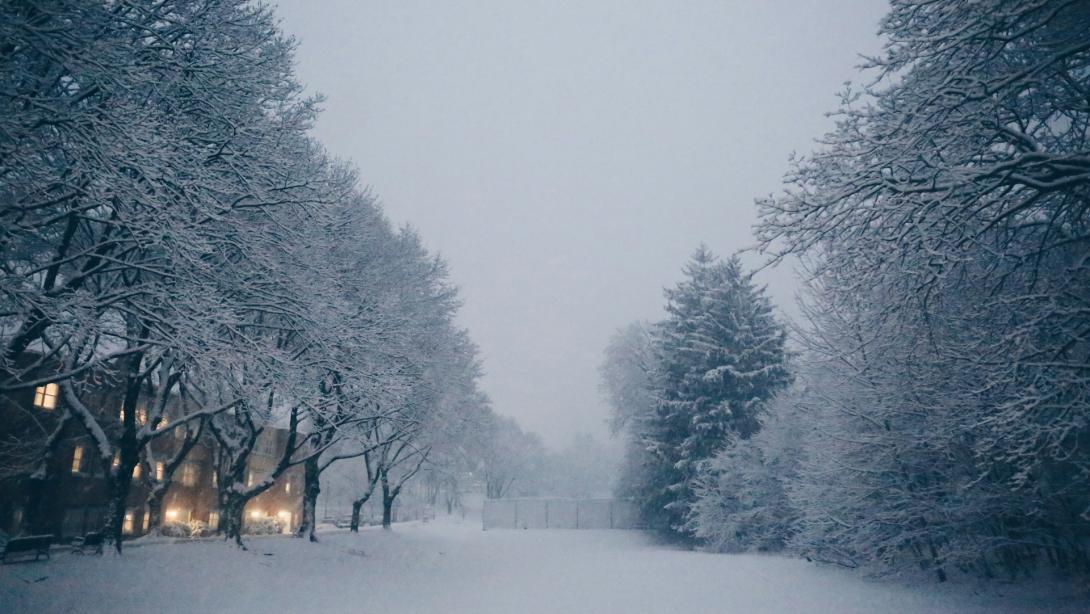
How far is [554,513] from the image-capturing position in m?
43.0

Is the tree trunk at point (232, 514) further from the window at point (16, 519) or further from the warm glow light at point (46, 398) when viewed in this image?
the warm glow light at point (46, 398)

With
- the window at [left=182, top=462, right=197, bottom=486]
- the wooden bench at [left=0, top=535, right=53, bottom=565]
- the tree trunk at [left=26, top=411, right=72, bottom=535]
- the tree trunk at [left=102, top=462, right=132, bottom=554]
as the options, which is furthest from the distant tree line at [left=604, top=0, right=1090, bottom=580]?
the window at [left=182, top=462, right=197, bottom=486]

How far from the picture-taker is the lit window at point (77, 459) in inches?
1077

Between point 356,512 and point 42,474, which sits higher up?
point 42,474

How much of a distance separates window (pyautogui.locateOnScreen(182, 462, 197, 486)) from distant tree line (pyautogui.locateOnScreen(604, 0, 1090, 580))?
36.8m

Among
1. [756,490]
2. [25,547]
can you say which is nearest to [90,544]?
[25,547]

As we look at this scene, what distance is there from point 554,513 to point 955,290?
38154 mm

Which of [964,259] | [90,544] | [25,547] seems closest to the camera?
[964,259]

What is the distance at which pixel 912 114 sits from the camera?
6.08 m

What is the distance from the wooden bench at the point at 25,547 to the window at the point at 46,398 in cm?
1784

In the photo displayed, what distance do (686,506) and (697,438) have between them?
3.81 m

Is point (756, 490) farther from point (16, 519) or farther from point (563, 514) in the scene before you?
point (16, 519)

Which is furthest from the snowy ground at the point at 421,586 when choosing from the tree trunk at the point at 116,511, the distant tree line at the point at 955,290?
the distant tree line at the point at 955,290

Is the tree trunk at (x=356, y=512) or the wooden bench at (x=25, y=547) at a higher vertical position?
the wooden bench at (x=25, y=547)
